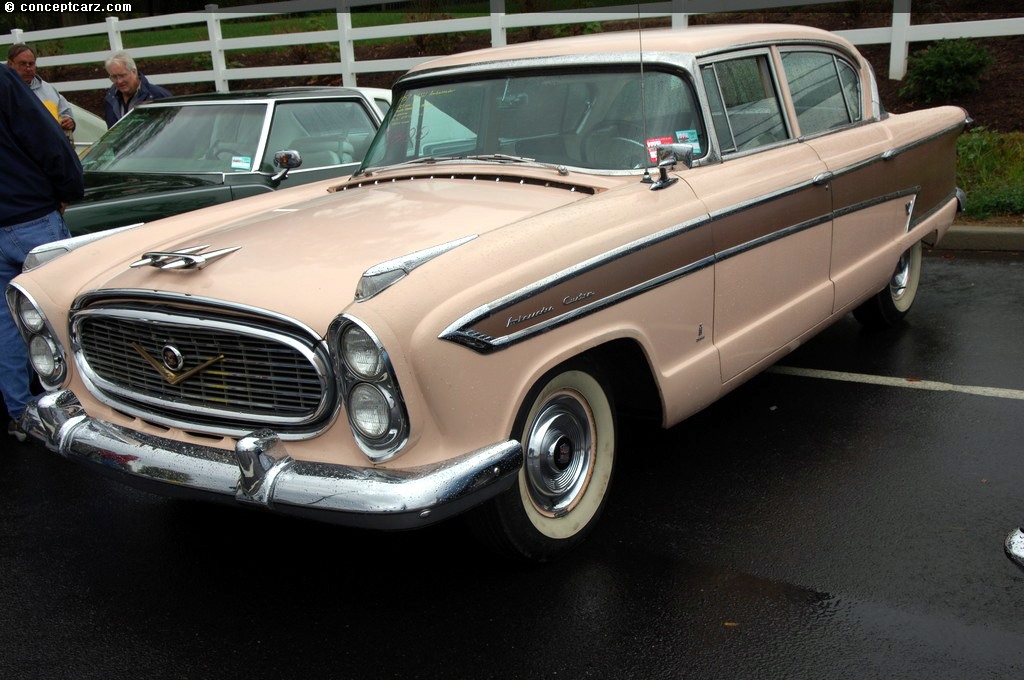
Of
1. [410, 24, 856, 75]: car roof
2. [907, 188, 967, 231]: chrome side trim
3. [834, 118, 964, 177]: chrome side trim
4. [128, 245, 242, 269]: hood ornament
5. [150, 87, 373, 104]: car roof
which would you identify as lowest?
[907, 188, 967, 231]: chrome side trim

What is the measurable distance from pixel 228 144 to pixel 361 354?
13.5 ft

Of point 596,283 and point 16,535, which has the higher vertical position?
point 596,283

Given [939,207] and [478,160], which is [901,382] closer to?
[939,207]

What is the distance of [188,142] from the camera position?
21.4ft

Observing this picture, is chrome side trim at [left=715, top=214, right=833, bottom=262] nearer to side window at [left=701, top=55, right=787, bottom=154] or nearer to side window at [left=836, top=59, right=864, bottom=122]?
side window at [left=701, top=55, right=787, bottom=154]

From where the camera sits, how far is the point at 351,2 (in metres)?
14.7

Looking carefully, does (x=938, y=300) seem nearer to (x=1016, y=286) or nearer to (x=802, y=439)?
(x=1016, y=286)

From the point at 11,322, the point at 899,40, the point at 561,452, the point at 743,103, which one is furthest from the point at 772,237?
the point at 899,40

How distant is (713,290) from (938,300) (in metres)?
3.35

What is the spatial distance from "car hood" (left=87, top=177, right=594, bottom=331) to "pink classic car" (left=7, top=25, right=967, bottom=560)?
0.05 feet

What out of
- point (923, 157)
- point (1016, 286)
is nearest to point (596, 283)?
point (923, 157)

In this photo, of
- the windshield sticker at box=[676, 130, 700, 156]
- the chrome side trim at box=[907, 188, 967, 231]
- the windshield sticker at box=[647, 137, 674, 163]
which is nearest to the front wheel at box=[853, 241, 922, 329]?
the chrome side trim at box=[907, 188, 967, 231]

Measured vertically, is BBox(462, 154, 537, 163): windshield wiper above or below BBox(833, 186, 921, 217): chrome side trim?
above

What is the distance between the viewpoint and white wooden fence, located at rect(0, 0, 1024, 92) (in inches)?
417
